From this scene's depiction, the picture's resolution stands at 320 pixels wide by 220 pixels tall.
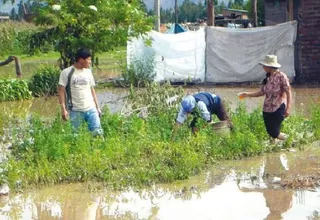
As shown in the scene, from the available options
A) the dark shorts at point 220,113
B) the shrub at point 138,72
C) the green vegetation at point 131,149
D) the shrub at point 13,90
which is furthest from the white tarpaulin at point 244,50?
the dark shorts at point 220,113

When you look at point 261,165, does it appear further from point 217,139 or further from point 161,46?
point 161,46

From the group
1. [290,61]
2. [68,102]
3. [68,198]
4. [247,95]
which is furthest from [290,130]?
[290,61]

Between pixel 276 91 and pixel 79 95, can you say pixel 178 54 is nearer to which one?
pixel 276 91

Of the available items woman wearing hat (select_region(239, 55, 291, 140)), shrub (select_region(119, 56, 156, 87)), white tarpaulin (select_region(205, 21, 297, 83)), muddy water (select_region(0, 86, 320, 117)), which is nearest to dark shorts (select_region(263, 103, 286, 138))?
woman wearing hat (select_region(239, 55, 291, 140))

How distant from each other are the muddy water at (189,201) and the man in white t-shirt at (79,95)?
147 cm

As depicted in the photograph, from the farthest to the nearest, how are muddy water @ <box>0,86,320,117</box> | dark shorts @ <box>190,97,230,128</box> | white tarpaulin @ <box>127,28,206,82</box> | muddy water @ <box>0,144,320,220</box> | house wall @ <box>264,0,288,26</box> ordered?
house wall @ <box>264,0,288,26</box>, white tarpaulin @ <box>127,28,206,82</box>, muddy water @ <box>0,86,320,117</box>, dark shorts @ <box>190,97,230,128</box>, muddy water @ <box>0,144,320,220</box>

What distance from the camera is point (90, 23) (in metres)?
13.0

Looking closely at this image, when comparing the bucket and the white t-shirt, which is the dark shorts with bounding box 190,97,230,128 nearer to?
the bucket

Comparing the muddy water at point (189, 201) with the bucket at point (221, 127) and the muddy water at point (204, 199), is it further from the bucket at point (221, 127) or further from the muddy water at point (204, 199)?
the bucket at point (221, 127)

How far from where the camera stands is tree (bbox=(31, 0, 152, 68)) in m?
12.7

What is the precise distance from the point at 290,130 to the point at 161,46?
974 cm

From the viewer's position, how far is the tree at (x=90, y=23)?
1270 centimetres

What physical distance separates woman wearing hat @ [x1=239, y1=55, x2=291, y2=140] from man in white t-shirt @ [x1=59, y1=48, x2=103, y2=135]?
2.01 metres

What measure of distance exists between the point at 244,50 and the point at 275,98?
33.1ft
